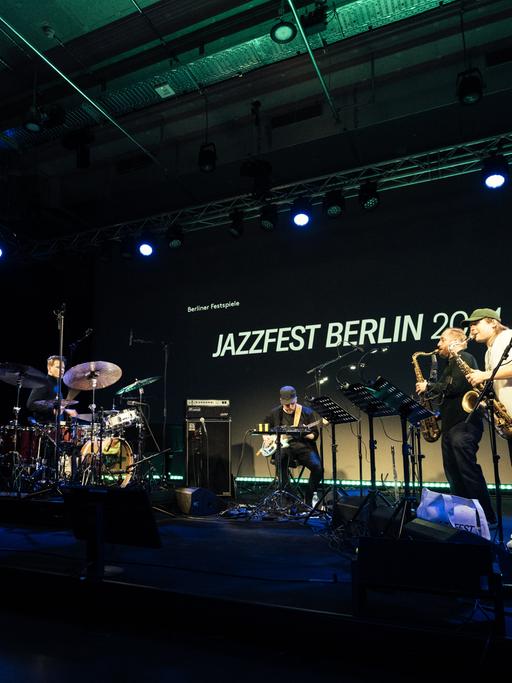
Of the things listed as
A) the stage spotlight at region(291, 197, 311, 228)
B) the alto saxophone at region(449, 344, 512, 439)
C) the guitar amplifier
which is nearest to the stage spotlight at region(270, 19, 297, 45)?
the stage spotlight at region(291, 197, 311, 228)

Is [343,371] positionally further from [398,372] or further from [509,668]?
[509,668]

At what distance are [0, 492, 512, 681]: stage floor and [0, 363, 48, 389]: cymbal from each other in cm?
314

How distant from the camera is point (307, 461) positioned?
280 inches

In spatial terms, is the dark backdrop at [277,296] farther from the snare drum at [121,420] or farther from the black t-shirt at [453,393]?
the black t-shirt at [453,393]

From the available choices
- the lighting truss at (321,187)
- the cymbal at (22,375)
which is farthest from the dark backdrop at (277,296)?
the cymbal at (22,375)

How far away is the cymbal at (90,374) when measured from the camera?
6766 mm

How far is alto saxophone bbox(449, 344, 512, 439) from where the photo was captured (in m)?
4.63

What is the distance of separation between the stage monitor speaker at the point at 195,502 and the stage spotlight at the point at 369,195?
15.9 ft

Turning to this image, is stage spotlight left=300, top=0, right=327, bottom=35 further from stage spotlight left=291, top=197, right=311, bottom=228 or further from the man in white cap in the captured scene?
the man in white cap

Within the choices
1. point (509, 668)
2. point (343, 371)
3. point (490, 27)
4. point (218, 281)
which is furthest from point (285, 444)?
point (490, 27)

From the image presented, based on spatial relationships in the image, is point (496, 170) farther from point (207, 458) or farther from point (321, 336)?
point (207, 458)

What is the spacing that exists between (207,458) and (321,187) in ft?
15.2

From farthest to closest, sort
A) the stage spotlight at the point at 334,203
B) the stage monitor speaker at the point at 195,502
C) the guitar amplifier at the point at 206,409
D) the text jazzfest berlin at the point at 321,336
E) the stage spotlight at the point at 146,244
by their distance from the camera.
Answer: the stage spotlight at the point at 146,244, the text jazzfest berlin at the point at 321,336, the stage spotlight at the point at 334,203, the guitar amplifier at the point at 206,409, the stage monitor speaker at the point at 195,502

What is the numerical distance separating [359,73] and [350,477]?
6.18m
